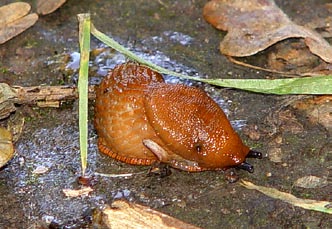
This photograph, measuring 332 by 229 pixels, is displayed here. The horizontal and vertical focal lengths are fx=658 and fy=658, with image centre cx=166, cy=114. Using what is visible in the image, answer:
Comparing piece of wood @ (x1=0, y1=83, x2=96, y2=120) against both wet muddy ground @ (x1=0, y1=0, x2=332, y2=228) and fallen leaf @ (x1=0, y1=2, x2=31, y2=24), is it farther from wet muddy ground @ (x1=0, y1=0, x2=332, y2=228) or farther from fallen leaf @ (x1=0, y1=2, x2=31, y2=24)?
fallen leaf @ (x1=0, y1=2, x2=31, y2=24)

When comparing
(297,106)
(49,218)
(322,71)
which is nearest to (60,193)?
(49,218)

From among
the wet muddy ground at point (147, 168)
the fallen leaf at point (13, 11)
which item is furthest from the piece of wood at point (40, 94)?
the fallen leaf at point (13, 11)

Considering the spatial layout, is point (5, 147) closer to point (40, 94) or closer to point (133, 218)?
point (40, 94)

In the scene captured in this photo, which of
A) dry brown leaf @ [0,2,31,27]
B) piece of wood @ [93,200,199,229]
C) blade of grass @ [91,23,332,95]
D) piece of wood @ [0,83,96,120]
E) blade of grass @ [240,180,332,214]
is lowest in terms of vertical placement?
piece of wood @ [93,200,199,229]

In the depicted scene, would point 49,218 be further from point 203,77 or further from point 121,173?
point 203,77

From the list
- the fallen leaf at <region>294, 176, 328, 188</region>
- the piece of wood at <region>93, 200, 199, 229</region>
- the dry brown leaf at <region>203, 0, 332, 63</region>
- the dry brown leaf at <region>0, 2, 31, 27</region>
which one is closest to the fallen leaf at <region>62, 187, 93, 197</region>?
the piece of wood at <region>93, 200, 199, 229</region>

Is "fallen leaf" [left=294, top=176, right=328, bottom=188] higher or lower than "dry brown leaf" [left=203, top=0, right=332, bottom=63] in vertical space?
lower
